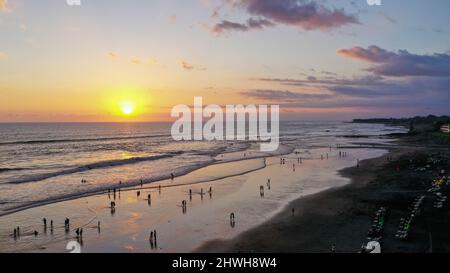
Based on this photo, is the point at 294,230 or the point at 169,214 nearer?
the point at 294,230

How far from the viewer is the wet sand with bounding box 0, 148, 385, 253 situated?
26391 millimetres

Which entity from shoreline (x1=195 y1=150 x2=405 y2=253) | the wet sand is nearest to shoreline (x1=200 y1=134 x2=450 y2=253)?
shoreline (x1=195 y1=150 x2=405 y2=253)

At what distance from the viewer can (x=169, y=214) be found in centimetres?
3422

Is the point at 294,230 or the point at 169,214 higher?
the point at 294,230

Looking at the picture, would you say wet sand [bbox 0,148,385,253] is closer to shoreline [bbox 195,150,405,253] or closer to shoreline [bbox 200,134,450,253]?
shoreline [bbox 195,150,405,253]

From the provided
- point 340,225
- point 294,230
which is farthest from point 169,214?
Result: point 340,225

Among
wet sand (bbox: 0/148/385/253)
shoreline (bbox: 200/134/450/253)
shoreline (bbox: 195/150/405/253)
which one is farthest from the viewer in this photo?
wet sand (bbox: 0/148/385/253)

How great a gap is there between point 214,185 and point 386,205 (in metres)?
22.5

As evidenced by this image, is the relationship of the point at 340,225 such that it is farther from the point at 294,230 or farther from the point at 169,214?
the point at 169,214

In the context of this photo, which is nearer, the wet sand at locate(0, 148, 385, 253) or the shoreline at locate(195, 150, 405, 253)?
the shoreline at locate(195, 150, 405, 253)

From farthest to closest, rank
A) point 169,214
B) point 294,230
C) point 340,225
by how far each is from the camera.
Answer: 1. point 169,214
2. point 340,225
3. point 294,230

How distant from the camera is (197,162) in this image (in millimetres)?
76312

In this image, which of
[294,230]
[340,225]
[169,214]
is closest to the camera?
[294,230]
